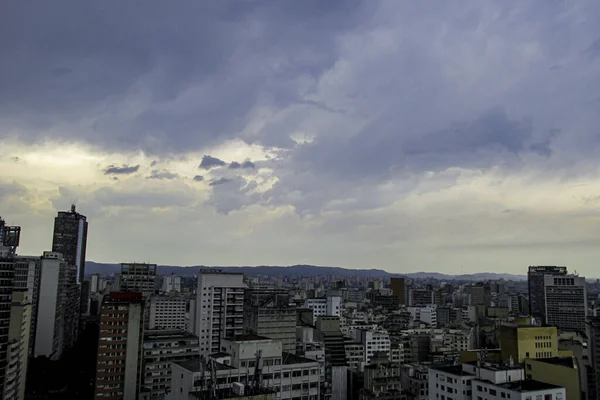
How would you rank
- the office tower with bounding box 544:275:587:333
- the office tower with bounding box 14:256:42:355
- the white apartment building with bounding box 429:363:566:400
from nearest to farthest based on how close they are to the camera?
1. the white apartment building with bounding box 429:363:566:400
2. the office tower with bounding box 14:256:42:355
3. the office tower with bounding box 544:275:587:333

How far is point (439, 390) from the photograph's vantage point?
35156 mm

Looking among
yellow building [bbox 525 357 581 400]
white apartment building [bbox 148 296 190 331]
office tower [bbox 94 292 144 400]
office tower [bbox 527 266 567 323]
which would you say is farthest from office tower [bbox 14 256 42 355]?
office tower [bbox 527 266 567 323]

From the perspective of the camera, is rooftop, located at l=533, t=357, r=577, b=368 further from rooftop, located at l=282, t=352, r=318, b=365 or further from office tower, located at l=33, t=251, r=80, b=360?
office tower, located at l=33, t=251, r=80, b=360

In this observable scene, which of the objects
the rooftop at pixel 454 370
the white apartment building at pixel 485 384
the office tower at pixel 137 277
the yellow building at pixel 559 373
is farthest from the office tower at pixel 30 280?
the yellow building at pixel 559 373

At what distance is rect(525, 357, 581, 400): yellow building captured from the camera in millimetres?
36906

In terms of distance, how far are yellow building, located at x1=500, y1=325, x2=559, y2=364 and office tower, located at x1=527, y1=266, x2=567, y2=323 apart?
74.5 metres

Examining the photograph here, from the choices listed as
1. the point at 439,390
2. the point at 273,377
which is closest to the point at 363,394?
the point at 439,390

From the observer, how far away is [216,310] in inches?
Result: 2581

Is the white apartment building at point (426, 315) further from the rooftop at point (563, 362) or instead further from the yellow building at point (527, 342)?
the rooftop at point (563, 362)

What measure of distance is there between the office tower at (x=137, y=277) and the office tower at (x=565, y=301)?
89279 mm

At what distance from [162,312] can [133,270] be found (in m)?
12.7

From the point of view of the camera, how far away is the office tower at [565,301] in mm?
110375

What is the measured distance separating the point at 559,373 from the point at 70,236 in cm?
13204

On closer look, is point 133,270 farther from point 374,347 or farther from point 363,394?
point 363,394
